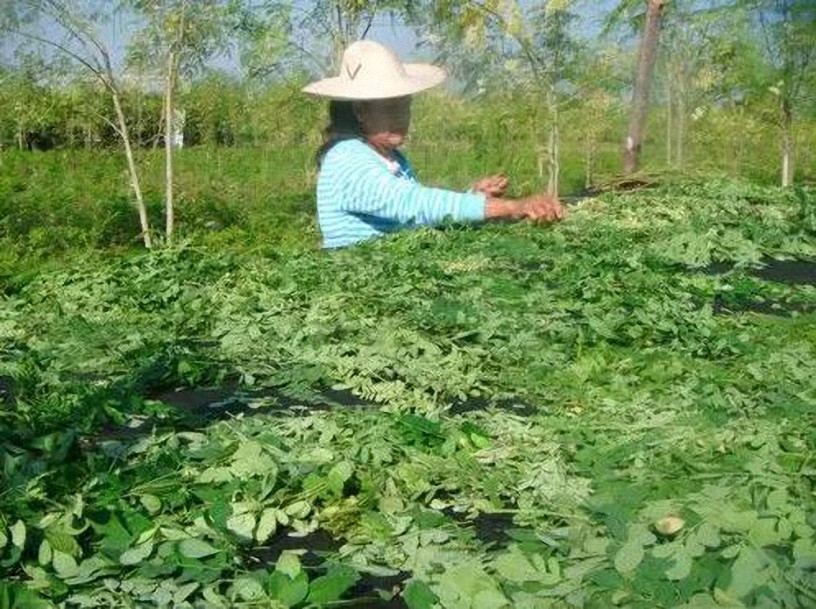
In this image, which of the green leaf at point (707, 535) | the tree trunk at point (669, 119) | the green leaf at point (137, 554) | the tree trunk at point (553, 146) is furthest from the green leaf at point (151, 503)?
the tree trunk at point (669, 119)

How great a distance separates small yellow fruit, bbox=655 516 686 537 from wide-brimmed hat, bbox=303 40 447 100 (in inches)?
124

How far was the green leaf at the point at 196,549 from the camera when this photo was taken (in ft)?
5.66

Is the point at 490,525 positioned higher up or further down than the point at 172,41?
further down

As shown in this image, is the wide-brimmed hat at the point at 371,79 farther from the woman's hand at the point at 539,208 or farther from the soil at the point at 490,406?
the soil at the point at 490,406

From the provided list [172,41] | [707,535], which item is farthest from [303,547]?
[172,41]

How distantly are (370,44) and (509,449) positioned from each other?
3.00 m

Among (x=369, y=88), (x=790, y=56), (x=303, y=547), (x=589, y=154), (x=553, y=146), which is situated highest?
(x=790, y=56)

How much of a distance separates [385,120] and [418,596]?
3.43 m

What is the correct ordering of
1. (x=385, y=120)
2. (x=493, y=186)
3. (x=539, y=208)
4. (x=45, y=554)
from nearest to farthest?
(x=45, y=554)
(x=539, y=208)
(x=493, y=186)
(x=385, y=120)

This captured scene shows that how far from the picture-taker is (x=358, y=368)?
278 centimetres

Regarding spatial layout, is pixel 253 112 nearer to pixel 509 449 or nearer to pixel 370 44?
pixel 370 44

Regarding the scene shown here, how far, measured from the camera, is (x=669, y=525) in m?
1.72

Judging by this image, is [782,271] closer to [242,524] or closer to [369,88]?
[369,88]

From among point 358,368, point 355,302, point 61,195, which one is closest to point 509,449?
point 358,368
